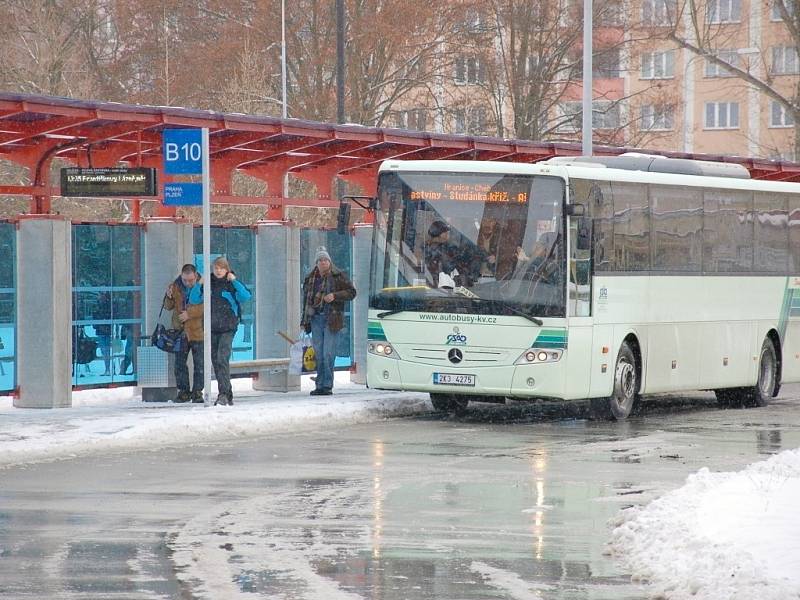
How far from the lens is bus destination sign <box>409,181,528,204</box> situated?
20359mm

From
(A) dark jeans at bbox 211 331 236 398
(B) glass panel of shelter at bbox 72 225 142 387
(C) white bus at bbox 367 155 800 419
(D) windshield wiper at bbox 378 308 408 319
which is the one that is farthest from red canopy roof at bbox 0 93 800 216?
(D) windshield wiper at bbox 378 308 408 319

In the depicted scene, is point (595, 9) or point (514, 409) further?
point (595, 9)

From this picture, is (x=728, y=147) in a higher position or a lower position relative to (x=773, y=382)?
higher

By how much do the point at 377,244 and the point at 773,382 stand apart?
6.80 meters

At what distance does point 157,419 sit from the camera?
18.6 metres

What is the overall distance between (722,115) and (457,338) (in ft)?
239

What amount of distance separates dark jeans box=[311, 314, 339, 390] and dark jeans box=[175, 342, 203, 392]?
1.76m

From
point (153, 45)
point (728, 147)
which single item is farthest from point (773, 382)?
point (728, 147)

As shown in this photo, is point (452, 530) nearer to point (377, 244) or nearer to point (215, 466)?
point (215, 466)

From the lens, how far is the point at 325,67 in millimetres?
55125

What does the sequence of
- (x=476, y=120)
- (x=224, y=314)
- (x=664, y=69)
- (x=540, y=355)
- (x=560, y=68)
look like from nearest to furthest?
(x=540, y=355), (x=224, y=314), (x=560, y=68), (x=476, y=120), (x=664, y=69)

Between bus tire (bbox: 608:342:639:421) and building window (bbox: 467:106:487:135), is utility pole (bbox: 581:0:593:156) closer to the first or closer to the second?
bus tire (bbox: 608:342:639:421)

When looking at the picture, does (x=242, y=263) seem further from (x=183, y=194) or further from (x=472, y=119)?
(x=472, y=119)

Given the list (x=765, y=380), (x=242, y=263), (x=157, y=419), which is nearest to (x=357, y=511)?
(x=157, y=419)
